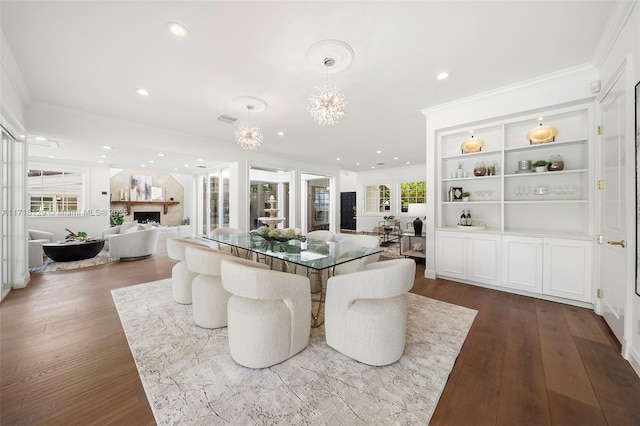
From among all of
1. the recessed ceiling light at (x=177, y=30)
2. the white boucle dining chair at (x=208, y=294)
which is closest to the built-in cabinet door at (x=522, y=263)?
the white boucle dining chair at (x=208, y=294)

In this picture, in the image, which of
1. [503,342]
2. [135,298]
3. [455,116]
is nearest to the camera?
[503,342]

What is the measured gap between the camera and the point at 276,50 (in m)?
2.33

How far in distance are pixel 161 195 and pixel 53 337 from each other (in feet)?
30.3

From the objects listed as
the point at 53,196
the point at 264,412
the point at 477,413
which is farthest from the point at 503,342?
the point at 53,196

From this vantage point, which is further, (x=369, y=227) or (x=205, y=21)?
(x=369, y=227)

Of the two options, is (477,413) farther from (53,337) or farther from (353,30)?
(53,337)

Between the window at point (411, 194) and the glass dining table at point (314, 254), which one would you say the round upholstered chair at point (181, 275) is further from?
the window at point (411, 194)

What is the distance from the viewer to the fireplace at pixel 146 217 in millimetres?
9688

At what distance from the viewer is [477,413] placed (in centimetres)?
142

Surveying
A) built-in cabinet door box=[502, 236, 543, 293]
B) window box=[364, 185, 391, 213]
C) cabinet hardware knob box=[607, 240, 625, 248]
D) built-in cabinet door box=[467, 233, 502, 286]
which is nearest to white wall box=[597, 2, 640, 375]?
cabinet hardware knob box=[607, 240, 625, 248]

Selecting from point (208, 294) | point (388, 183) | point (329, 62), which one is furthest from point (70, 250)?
point (388, 183)

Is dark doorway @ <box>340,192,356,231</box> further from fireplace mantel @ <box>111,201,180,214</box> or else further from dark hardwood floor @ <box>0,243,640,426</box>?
dark hardwood floor @ <box>0,243,640,426</box>

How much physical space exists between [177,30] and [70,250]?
539 cm

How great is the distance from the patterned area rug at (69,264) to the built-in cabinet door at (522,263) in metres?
7.40
